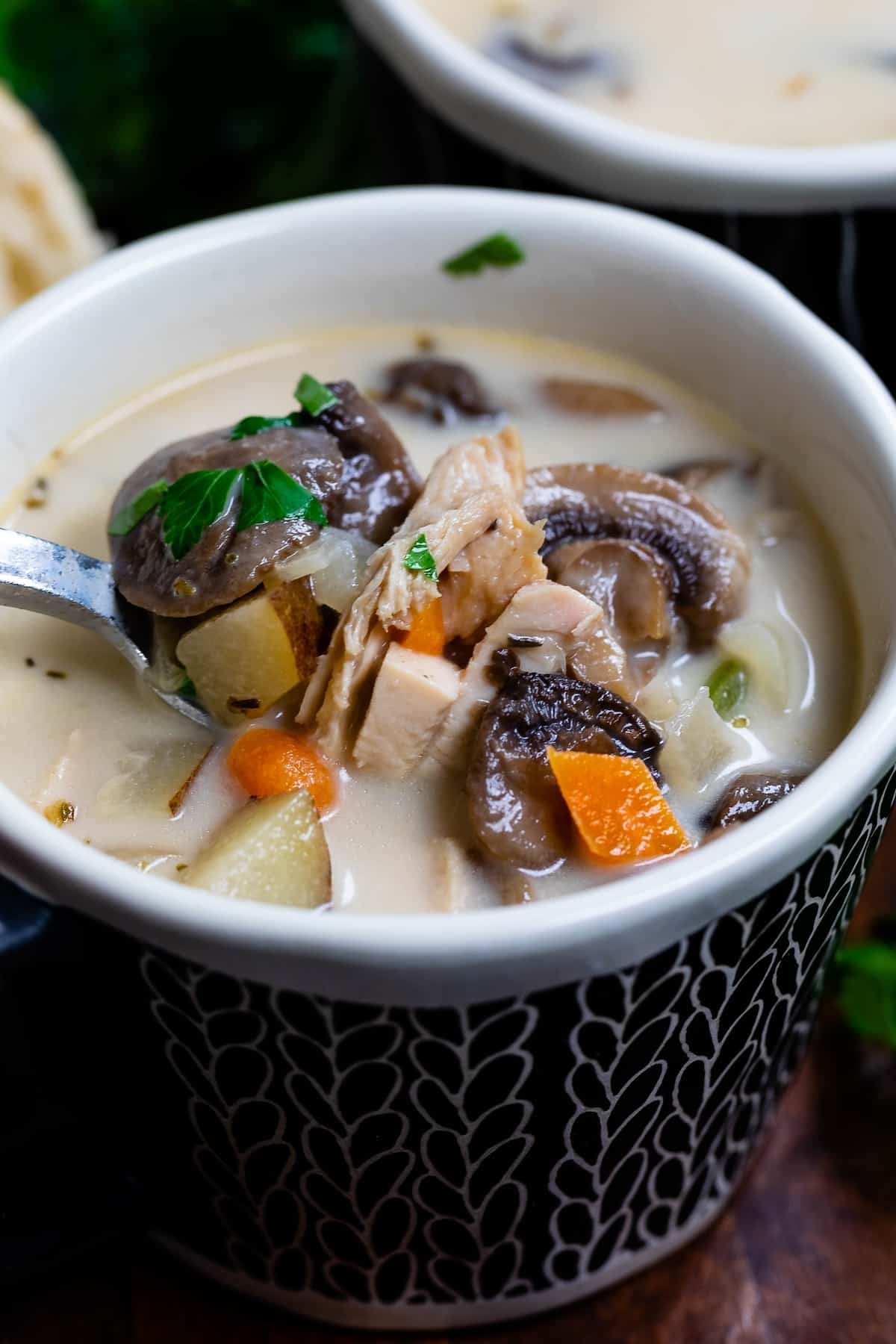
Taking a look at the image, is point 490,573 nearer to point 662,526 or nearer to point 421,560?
point 421,560

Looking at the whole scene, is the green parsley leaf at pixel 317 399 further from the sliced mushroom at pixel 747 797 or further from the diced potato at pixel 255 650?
the sliced mushroom at pixel 747 797

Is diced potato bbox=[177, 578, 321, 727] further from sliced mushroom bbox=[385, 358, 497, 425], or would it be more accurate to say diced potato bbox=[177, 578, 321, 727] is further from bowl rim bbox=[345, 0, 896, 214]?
bowl rim bbox=[345, 0, 896, 214]

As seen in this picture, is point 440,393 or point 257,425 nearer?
point 257,425

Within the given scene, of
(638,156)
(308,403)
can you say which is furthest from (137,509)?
(638,156)

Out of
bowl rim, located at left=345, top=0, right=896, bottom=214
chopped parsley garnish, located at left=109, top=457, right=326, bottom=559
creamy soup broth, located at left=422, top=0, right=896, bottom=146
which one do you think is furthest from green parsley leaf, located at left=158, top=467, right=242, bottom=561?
creamy soup broth, located at left=422, top=0, right=896, bottom=146

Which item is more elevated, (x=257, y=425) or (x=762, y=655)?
(x=257, y=425)

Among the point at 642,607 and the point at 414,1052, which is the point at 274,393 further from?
the point at 414,1052

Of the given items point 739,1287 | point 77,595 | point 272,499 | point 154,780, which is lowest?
point 739,1287
